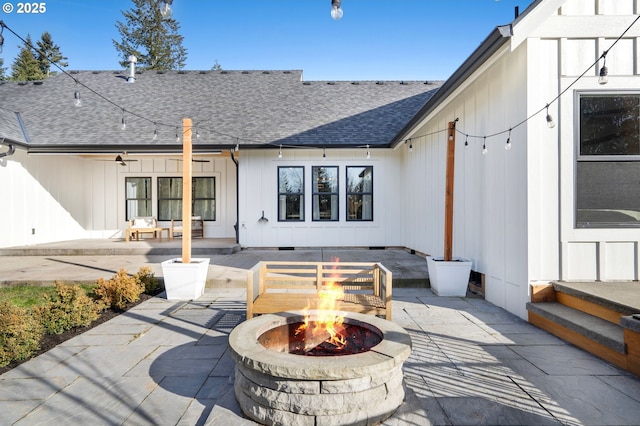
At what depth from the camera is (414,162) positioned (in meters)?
8.55

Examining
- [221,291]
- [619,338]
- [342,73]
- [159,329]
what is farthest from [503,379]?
[342,73]

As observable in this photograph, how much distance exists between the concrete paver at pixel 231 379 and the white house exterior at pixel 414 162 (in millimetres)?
1326

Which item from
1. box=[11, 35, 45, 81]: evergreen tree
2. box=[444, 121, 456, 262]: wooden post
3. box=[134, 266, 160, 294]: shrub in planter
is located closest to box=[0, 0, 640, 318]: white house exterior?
box=[444, 121, 456, 262]: wooden post

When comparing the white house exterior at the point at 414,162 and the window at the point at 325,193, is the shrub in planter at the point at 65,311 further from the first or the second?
the window at the point at 325,193

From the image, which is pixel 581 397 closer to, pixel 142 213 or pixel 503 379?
pixel 503 379

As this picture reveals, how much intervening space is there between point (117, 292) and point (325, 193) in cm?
611

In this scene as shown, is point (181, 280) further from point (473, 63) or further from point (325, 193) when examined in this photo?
point (325, 193)

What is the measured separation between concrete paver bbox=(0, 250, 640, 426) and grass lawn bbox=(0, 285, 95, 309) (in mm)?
1682

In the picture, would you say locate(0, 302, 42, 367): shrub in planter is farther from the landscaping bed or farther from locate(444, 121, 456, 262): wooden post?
locate(444, 121, 456, 262): wooden post

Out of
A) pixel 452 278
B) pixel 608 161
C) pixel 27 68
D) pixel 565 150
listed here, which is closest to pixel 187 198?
pixel 452 278

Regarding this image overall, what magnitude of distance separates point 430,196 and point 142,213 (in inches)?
380

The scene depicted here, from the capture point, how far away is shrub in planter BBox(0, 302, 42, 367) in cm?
290

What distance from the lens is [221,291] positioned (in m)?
5.54

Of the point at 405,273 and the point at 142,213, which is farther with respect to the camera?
the point at 142,213
